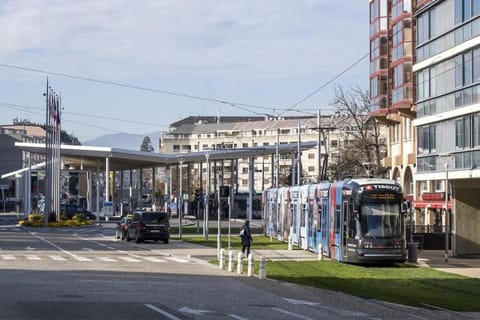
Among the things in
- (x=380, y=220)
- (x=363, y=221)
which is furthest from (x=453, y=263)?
(x=363, y=221)

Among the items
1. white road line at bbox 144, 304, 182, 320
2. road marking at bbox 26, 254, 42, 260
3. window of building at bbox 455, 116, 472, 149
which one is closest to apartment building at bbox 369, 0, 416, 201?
window of building at bbox 455, 116, 472, 149

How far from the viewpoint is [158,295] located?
74.6 ft

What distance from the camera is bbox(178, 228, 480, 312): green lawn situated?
81.8 ft

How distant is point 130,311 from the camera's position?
735 inches

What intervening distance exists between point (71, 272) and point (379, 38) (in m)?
40.8

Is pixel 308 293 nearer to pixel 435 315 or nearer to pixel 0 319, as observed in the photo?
pixel 435 315

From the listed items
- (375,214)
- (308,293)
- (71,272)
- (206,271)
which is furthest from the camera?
(375,214)

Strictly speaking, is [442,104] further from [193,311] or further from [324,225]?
[193,311]

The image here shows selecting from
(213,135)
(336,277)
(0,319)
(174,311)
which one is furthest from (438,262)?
(213,135)

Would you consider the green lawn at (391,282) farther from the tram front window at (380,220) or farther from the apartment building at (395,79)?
the apartment building at (395,79)

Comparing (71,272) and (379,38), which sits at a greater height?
(379,38)

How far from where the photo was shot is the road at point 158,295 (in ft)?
61.4

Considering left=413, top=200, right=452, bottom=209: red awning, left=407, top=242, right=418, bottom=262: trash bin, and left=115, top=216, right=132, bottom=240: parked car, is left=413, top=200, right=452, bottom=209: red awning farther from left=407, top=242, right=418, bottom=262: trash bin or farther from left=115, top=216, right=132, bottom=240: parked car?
left=115, top=216, right=132, bottom=240: parked car

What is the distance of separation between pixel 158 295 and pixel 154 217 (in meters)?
35.1
